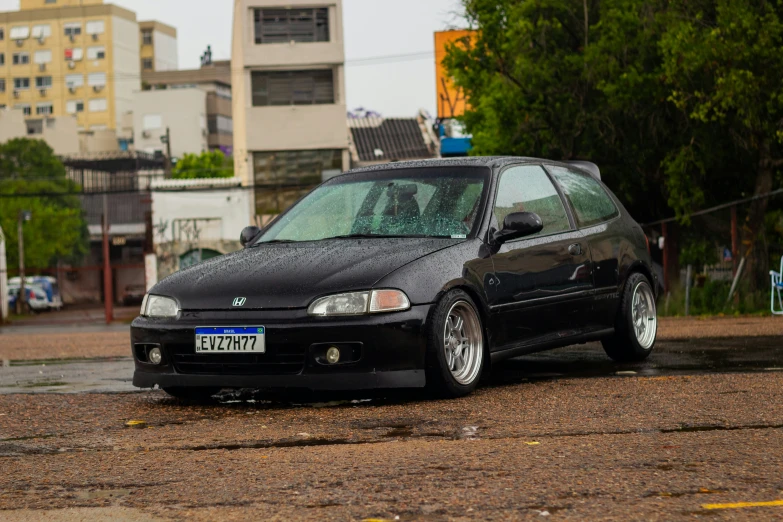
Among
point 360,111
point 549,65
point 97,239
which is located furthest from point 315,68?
point 549,65

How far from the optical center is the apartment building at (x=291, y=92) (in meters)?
56.4

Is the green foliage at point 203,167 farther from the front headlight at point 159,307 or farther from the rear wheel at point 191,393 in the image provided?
the front headlight at point 159,307

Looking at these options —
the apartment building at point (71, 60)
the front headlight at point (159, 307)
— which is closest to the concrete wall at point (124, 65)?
the apartment building at point (71, 60)

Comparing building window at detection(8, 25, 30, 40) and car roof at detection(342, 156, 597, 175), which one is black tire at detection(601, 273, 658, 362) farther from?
building window at detection(8, 25, 30, 40)

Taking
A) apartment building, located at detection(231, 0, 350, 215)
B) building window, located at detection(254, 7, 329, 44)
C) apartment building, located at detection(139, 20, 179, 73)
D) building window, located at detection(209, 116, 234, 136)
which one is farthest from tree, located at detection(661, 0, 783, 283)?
apartment building, located at detection(139, 20, 179, 73)

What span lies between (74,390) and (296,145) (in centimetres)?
4815

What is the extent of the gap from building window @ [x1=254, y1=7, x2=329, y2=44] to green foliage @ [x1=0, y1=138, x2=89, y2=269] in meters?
17.1

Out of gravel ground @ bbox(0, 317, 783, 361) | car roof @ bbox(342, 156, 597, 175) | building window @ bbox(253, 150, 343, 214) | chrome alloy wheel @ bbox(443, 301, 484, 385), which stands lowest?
gravel ground @ bbox(0, 317, 783, 361)

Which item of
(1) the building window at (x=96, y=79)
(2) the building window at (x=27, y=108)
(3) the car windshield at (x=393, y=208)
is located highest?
(1) the building window at (x=96, y=79)

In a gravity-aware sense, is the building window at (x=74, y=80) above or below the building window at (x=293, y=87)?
above

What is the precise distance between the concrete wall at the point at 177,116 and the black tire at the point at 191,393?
309 ft

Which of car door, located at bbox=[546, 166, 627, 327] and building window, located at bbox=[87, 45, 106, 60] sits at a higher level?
building window, located at bbox=[87, 45, 106, 60]

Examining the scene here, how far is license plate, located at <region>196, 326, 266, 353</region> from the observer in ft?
23.9

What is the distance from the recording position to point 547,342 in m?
8.58
